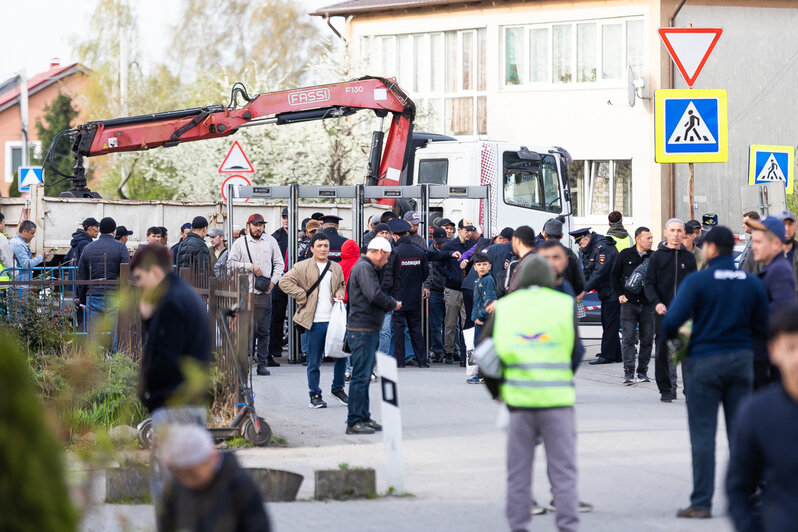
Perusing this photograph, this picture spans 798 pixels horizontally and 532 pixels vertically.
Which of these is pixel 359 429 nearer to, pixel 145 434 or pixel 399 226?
pixel 145 434

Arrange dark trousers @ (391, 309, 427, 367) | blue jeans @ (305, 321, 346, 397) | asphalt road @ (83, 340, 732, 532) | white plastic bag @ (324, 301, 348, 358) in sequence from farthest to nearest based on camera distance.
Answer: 1. dark trousers @ (391, 309, 427, 367)
2. blue jeans @ (305, 321, 346, 397)
3. white plastic bag @ (324, 301, 348, 358)
4. asphalt road @ (83, 340, 732, 532)

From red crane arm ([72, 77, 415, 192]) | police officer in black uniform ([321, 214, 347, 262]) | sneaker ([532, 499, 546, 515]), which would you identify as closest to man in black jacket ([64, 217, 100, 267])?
red crane arm ([72, 77, 415, 192])

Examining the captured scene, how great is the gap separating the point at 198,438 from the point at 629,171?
97.3 feet

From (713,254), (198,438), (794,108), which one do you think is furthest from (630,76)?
(198,438)

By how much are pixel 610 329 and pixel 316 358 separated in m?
6.39

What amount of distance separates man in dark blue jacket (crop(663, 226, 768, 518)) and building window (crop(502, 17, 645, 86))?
25.8 meters

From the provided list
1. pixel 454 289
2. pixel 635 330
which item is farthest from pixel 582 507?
pixel 454 289

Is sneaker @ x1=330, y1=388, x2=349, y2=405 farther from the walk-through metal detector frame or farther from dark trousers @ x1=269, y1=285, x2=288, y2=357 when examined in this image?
dark trousers @ x1=269, y1=285, x2=288, y2=357

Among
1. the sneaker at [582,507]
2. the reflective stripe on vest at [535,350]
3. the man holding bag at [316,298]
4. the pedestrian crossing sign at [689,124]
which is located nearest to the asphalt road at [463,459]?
the sneaker at [582,507]

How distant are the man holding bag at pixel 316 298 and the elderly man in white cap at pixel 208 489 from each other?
8540 mm

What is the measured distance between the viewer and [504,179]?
73.7 ft

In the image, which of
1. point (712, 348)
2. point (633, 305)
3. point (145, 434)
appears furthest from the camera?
point (633, 305)

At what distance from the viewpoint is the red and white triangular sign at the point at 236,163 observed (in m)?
19.8

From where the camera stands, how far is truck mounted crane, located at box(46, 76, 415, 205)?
20922 mm
